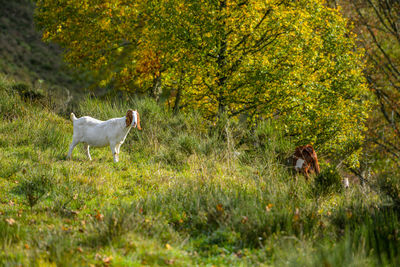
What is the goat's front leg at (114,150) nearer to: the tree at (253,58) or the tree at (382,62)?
the tree at (253,58)

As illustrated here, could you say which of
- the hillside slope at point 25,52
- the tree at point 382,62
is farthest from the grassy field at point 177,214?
the hillside slope at point 25,52

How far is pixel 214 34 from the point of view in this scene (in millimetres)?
11539

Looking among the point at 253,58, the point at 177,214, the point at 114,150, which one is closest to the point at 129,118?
the point at 114,150

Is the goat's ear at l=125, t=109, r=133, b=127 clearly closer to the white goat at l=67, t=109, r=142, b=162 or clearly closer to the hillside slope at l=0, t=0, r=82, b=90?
the white goat at l=67, t=109, r=142, b=162

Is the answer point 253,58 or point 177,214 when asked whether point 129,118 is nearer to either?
point 177,214

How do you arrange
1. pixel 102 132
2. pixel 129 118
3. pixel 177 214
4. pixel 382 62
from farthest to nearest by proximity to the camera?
pixel 102 132 < pixel 129 118 < pixel 382 62 < pixel 177 214

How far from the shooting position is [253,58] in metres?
11.7

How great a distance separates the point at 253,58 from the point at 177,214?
7020mm

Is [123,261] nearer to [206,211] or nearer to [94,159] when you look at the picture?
[206,211]

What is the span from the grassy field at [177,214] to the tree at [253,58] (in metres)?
3.17

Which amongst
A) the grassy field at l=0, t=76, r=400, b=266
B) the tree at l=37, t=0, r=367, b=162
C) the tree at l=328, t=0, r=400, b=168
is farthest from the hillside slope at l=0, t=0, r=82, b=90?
the tree at l=328, t=0, r=400, b=168

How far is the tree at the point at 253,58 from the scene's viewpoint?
11.6 metres

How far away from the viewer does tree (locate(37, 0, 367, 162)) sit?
11.6m

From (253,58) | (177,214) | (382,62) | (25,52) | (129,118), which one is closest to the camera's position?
(177,214)
